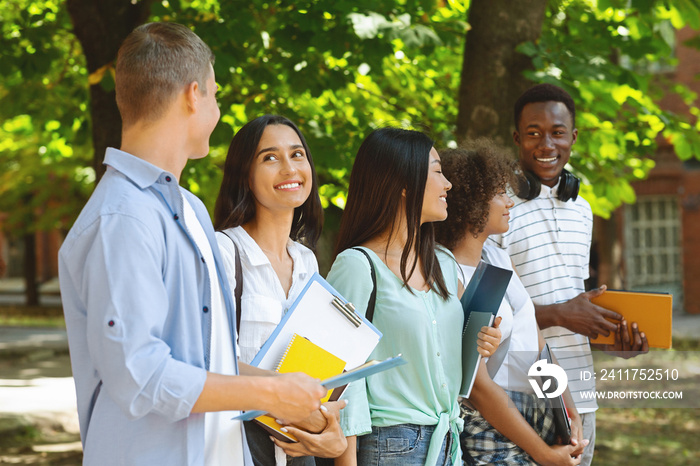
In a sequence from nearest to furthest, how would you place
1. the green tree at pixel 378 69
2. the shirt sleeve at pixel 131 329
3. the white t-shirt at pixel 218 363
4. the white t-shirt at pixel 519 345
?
1. the shirt sleeve at pixel 131 329
2. the white t-shirt at pixel 218 363
3. the white t-shirt at pixel 519 345
4. the green tree at pixel 378 69

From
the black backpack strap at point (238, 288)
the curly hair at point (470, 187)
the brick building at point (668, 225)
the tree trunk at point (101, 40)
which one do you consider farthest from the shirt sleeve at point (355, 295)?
the brick building at point (668, 225)

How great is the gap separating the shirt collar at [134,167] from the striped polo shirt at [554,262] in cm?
193

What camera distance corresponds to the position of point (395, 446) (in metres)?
2.51

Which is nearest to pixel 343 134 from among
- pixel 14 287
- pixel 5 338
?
pixel 5 338

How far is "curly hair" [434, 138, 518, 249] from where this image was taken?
3.14 metres

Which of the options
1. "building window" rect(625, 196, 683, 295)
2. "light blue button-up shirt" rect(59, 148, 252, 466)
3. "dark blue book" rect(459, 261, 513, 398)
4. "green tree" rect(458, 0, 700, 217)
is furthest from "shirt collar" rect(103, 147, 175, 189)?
"building window" rect(625, 196, 683, 295)

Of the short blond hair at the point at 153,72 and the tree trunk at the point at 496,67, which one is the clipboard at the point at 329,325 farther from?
the tree trunk at the point at 496,67

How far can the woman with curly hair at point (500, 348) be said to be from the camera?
113 inches

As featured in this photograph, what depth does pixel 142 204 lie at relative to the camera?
1.81m

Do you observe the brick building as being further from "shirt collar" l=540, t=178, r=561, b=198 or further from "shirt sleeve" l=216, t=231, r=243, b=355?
"shirt sleeve" l=216, t=231, r=243, b=355

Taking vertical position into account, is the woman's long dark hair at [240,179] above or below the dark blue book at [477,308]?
above

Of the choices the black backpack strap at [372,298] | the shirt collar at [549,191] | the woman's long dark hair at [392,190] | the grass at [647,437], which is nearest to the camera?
the black backpack strap at [372,298]

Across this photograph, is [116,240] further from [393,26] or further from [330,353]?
[393,26]

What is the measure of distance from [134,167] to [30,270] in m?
24.7
